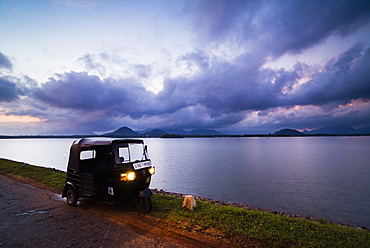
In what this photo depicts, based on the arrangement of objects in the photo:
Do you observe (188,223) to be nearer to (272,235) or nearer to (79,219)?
(272,235)

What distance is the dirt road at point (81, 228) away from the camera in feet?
19.7

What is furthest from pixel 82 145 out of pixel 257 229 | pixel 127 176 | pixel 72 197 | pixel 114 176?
pixel 257 229

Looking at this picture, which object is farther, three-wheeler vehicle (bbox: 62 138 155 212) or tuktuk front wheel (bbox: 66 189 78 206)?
tuktuk front wheel (bbox: 66 189 78 206)

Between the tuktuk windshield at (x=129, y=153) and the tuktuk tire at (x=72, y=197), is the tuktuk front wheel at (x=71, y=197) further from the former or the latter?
the tuktuk windshield at (x=129, y=153)

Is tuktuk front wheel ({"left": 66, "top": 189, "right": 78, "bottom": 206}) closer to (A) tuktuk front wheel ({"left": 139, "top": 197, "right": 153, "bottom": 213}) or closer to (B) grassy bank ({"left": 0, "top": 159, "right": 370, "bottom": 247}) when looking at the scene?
(B) grassy bank ({"left": 0, "top": 159, "right": 370, "bottom": 247})

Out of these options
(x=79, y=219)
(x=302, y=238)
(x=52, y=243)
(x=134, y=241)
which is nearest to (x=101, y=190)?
(x=79, y=219)

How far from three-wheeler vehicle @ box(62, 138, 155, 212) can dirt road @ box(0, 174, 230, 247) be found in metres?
0.75

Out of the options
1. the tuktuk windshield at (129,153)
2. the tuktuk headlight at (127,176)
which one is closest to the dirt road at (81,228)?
the tuktuk headlight at (127,176)

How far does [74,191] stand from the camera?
928 centimetres

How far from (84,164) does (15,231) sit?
12.1 feet

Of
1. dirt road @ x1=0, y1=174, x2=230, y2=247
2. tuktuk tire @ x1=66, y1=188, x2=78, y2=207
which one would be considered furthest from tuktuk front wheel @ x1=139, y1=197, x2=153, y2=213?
tuktuk tire @ x1=66, y1=188, x2=78, y2=207

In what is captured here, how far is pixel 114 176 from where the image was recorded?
8.03m

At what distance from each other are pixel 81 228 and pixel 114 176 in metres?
2.18

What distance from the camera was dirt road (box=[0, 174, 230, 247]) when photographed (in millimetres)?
5996
